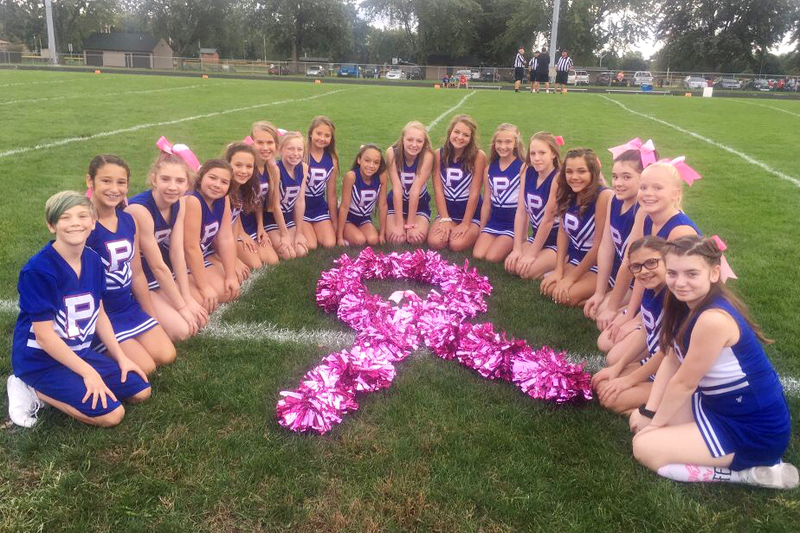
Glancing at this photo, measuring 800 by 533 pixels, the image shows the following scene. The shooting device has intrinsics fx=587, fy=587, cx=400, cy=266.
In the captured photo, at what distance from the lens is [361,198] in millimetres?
5328

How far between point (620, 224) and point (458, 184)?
6.16ft

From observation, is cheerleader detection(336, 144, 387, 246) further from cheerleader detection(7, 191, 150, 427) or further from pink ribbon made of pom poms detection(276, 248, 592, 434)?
cheerleader detection(7, 191, 150, 427)

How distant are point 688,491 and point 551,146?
9.22ft

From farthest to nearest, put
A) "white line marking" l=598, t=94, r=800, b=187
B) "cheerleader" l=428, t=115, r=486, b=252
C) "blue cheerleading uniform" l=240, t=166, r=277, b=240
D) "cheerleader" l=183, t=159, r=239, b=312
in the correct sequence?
1. "white line marking" l=598, t=94, r=800, b=187
2. "cheerleader" l=428, t=115, r=486, b=252
3. "blue cheerleading uniform" l=240, t=166, r=277, b=240
4. "cheerleader" l=183, t=159, r=239, b=312

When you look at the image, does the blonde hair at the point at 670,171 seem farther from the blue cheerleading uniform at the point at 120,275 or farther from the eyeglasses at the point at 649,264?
the blue cheerleading uniform at the point at 120,275

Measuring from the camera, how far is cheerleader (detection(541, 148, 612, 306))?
4.02 m

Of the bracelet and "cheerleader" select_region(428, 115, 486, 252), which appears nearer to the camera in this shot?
the bracelet

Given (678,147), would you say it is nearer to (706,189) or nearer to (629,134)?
(629,134)

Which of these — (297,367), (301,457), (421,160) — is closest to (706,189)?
(421,160)

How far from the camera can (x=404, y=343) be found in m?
3.36

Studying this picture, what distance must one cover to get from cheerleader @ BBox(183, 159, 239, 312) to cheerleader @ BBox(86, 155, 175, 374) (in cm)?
50

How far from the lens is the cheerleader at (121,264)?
303 cm

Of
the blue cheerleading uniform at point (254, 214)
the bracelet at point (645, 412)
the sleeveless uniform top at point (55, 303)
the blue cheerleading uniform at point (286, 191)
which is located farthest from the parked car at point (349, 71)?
A: the bracelet at point (645, 412)

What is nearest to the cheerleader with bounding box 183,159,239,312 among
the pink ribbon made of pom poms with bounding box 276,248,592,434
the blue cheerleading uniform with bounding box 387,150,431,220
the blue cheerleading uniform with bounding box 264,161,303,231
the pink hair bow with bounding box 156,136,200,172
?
the pink hair bow with bounding box 156,136,200,172
